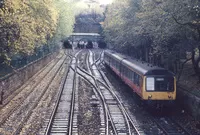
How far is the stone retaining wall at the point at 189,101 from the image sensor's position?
17630 millimetres

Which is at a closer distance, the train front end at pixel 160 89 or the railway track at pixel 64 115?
the railway track at pixel 64 115

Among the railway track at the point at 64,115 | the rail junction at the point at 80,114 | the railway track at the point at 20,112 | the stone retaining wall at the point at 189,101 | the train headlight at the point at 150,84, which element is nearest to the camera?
the railway track at the point at 64,115

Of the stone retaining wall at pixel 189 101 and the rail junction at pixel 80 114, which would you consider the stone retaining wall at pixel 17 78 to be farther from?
the stone retaining wall at pixel 189 101

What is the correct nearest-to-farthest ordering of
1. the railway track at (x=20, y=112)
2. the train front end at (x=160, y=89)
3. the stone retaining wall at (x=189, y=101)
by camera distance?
the railway track at (x=20, y=112), the stone retaining wall at (x=189, y=101), the train front end at (x=160, y=89)

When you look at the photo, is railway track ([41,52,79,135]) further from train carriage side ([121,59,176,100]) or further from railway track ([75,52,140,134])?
train carriage side ([121,59,176,100])

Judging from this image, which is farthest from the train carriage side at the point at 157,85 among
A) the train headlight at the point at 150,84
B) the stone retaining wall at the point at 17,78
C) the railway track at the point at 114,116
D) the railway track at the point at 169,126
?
the stone retaining wall at the point at 17,78

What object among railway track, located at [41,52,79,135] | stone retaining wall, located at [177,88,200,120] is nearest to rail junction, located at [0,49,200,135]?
railway track, located at [41,52,79,135]

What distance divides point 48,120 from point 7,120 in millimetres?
2152

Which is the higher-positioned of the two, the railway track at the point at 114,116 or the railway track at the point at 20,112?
the railway track at the point at 20,112

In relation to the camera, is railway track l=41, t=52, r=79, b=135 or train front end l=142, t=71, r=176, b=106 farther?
train front end l=142, t=71, r=176, b=106

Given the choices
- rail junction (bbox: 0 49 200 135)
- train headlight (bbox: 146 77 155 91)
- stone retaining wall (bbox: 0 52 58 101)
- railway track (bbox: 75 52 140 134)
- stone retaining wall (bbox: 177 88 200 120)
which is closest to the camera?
rail junction (bbox: 0 49 200 135)

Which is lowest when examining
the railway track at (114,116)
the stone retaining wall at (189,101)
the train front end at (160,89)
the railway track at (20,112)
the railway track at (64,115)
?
the railway track at (114,116)

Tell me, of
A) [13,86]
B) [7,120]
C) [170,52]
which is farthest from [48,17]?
[7,120]

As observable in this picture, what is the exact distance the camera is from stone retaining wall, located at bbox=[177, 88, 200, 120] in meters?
17.6
